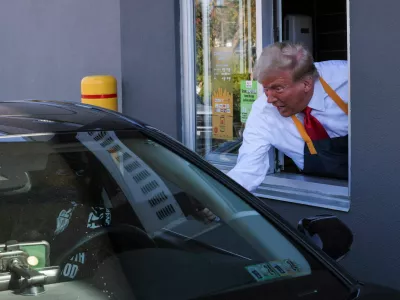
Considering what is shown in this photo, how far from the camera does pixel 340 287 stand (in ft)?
8.07

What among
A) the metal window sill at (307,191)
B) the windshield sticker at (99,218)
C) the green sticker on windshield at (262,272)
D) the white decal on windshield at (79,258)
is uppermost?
the windshield sticker at (99,218)

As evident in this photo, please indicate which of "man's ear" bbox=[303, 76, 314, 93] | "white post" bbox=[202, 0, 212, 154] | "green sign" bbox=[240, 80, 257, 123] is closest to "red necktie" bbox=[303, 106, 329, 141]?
"man's ear" bbox=[303, 76, 314, 93]

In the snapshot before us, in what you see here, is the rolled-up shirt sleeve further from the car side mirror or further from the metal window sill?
the car side mirror

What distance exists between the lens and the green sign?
5.89 m

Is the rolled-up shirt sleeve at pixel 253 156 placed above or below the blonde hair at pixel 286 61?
below

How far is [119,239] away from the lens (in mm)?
2719

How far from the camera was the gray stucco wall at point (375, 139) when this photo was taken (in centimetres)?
445

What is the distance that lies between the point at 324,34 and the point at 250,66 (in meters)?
1.04

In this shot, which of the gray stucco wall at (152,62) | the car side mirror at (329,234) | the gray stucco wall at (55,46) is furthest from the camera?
the gray stucco wall at (55,46)

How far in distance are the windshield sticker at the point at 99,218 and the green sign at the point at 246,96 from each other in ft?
10.5

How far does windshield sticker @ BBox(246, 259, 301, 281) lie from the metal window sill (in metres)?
2.26

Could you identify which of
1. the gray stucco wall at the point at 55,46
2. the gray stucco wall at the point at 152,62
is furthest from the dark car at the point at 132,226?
the gray stucco wall at the point at 55,46

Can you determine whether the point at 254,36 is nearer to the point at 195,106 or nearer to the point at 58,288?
the point at 195,106

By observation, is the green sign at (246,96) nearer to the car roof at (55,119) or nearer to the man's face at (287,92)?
the man's face at (287,92)
